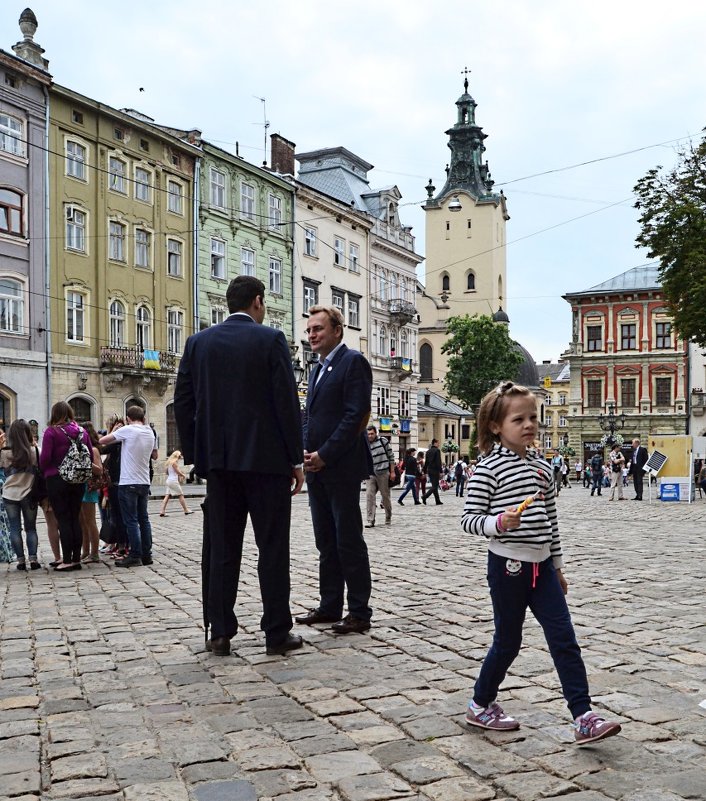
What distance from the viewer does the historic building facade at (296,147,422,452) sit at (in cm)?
5597

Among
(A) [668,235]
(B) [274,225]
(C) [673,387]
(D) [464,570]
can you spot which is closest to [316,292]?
(B) [274,225]

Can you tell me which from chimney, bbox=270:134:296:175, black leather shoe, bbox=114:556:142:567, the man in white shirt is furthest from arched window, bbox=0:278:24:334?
black leather shoe, bbox=114:556:142:567

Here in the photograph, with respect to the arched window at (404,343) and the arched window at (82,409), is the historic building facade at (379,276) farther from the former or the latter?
the arched window at (82,409)

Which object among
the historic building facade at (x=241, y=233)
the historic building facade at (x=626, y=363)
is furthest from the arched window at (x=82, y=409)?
the historic building facade at (x=626, y=363)

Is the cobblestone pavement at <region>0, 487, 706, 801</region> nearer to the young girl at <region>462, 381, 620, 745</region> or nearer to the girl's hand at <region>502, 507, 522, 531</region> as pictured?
the young girl at <region>462, 381, 620, 745</region>

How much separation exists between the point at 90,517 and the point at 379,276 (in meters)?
48.6

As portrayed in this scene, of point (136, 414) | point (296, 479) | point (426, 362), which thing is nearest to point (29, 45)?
point (136, 414)

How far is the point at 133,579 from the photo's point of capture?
952 cm

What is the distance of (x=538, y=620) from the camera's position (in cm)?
396

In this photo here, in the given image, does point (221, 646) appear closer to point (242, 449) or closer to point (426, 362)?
point (242, 449)

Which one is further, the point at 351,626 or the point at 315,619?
the point at 315,619

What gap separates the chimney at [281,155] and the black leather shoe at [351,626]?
47.2 meters

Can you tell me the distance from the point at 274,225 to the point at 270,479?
142ft

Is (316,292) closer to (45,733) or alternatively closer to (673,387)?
(673,387)
